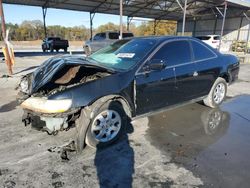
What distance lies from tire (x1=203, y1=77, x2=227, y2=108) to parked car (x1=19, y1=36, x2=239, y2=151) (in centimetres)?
39

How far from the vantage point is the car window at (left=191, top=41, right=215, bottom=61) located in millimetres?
4730

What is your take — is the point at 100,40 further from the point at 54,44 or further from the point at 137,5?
the point at 137,5

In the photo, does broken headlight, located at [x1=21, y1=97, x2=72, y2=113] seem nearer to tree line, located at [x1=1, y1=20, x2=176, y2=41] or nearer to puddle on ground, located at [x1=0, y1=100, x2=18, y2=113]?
puddle on ground, located at [x1=0, y1=100, x2=18, y2=113]

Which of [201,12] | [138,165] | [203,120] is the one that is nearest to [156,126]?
[203,120]

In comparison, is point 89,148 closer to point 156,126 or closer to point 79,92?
point 79,92

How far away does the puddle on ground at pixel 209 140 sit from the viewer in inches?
115

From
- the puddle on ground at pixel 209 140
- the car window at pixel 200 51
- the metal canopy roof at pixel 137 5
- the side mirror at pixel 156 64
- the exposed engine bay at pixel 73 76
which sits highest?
the metal canopy roof at pixel 137 5

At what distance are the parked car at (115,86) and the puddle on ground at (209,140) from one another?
42 cm

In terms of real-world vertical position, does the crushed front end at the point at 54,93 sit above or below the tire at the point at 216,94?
above

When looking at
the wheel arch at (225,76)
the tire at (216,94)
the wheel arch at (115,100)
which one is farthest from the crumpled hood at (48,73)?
the wheel arch at (225,76)

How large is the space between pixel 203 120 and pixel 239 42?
2671cm

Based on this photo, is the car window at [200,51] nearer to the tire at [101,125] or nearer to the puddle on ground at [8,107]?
the tire at [101,125]

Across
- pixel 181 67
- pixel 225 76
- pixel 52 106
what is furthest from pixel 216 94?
pixel 52 106

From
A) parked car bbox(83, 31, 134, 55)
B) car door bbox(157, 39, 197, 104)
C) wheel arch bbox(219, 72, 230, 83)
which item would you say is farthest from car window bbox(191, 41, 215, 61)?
parked car bbox(83, 31, 134, 55)
